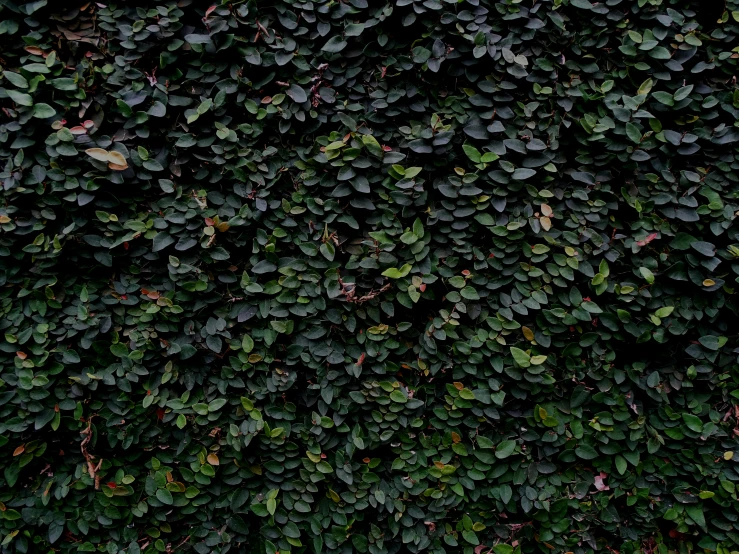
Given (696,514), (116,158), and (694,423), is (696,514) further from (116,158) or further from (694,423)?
(116,158)

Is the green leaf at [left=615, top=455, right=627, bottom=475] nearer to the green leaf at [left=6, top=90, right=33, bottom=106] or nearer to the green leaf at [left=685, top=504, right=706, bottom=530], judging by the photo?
the green leaf at [left=685, top=504, right=706, bottom=530]

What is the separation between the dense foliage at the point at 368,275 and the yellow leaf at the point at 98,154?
0.04 ft

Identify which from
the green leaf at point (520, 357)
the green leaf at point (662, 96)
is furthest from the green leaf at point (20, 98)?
the green leaf at point (662, 96)

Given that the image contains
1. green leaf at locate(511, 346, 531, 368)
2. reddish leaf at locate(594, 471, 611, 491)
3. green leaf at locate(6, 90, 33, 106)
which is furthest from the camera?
reddish leaf at locate(594, 471, 611, 491)

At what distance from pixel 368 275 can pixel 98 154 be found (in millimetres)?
1157

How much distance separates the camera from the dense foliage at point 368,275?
2189 millimetres

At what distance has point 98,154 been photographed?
2.12 metres

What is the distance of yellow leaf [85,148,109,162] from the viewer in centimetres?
212

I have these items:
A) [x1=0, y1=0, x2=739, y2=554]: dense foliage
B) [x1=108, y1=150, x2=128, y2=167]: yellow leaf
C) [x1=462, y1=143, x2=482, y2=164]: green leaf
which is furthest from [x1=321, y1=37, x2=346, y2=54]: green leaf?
[x1=108, y1=150, x2=128, y2=167]: yellow leaf

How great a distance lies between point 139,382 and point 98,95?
46.8 inches

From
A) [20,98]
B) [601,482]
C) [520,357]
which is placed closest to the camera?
[20,98]

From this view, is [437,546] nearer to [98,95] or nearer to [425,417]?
[425,417]

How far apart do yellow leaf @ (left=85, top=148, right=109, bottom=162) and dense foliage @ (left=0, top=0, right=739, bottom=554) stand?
0.01 meters

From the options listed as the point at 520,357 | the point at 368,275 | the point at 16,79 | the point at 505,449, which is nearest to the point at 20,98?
the point at 16,79
